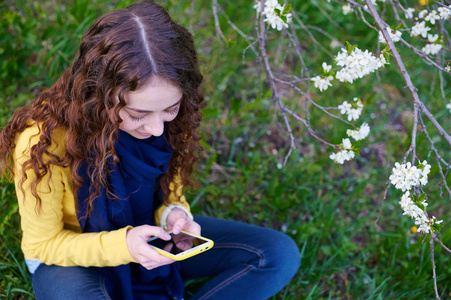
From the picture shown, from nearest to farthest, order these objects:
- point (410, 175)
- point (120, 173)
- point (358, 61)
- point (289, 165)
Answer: point (410, 175)
point (358, 61)
point (120, 173)
point (289, 165)

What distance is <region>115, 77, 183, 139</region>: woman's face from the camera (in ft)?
3.57

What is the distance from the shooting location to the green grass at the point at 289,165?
1792 mm

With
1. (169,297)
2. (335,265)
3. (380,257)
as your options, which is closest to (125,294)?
(169,297)

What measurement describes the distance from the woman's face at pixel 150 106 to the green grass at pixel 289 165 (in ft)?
1.81

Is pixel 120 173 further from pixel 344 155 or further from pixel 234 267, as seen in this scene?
pixel 344 155

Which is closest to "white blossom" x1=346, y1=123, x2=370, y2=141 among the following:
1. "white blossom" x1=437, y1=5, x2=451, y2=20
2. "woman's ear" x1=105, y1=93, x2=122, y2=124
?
"white blossom" x1=437, y1=5, x2=451, y2=20

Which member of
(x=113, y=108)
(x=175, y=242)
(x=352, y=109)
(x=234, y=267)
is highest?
(x=113, y=108)

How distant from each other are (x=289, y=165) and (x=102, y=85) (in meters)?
1.27

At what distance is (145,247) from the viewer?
124cm

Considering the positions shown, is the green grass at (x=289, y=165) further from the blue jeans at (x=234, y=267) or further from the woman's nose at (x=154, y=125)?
the woman's nose at (x=154, y=125)

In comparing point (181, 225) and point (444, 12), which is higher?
point (444, 12)

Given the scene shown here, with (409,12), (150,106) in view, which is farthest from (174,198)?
(409,12)

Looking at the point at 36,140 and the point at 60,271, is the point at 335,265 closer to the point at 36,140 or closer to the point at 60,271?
the point at 60,271

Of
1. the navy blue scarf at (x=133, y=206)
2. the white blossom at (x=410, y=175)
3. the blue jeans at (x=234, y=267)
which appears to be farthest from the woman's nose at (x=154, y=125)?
the white blossom at (x=410, y=175)
